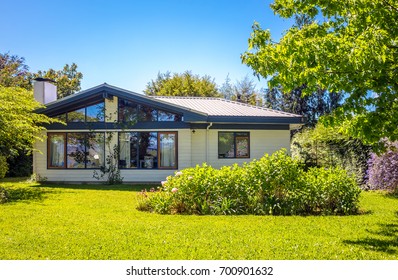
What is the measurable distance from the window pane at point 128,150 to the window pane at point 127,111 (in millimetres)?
776

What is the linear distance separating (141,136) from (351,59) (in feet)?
41.6

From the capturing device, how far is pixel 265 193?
29.1 ft

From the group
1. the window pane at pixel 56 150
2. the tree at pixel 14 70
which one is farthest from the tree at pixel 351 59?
the tree at pixel 14 70

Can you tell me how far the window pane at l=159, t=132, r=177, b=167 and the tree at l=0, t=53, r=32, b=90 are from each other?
611 inches

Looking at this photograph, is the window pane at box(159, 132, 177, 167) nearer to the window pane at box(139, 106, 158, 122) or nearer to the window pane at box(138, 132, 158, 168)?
the window pane at box(138, 132, 158, 168)

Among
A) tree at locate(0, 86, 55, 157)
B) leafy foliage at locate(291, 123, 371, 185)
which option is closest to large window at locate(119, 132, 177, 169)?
tree at locate(0, 86, 55, 157)

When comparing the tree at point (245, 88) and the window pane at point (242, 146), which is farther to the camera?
the tree at point (245, 88)

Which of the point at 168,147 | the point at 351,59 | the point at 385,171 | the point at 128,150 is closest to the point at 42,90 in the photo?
the point at 128,150

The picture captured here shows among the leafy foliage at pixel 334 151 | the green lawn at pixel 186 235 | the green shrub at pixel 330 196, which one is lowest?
the green lawn at pixel 186 235

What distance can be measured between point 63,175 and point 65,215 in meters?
9.40

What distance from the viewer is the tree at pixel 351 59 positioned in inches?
218

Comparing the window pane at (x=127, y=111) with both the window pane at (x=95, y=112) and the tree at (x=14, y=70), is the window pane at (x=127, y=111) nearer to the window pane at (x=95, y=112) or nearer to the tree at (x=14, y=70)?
the window pane at (x=95, y=112)

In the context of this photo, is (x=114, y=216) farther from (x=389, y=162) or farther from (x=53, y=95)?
(x=53, y=95)

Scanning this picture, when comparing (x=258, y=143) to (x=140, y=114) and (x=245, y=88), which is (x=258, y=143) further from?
A: (x=245, y=88)
